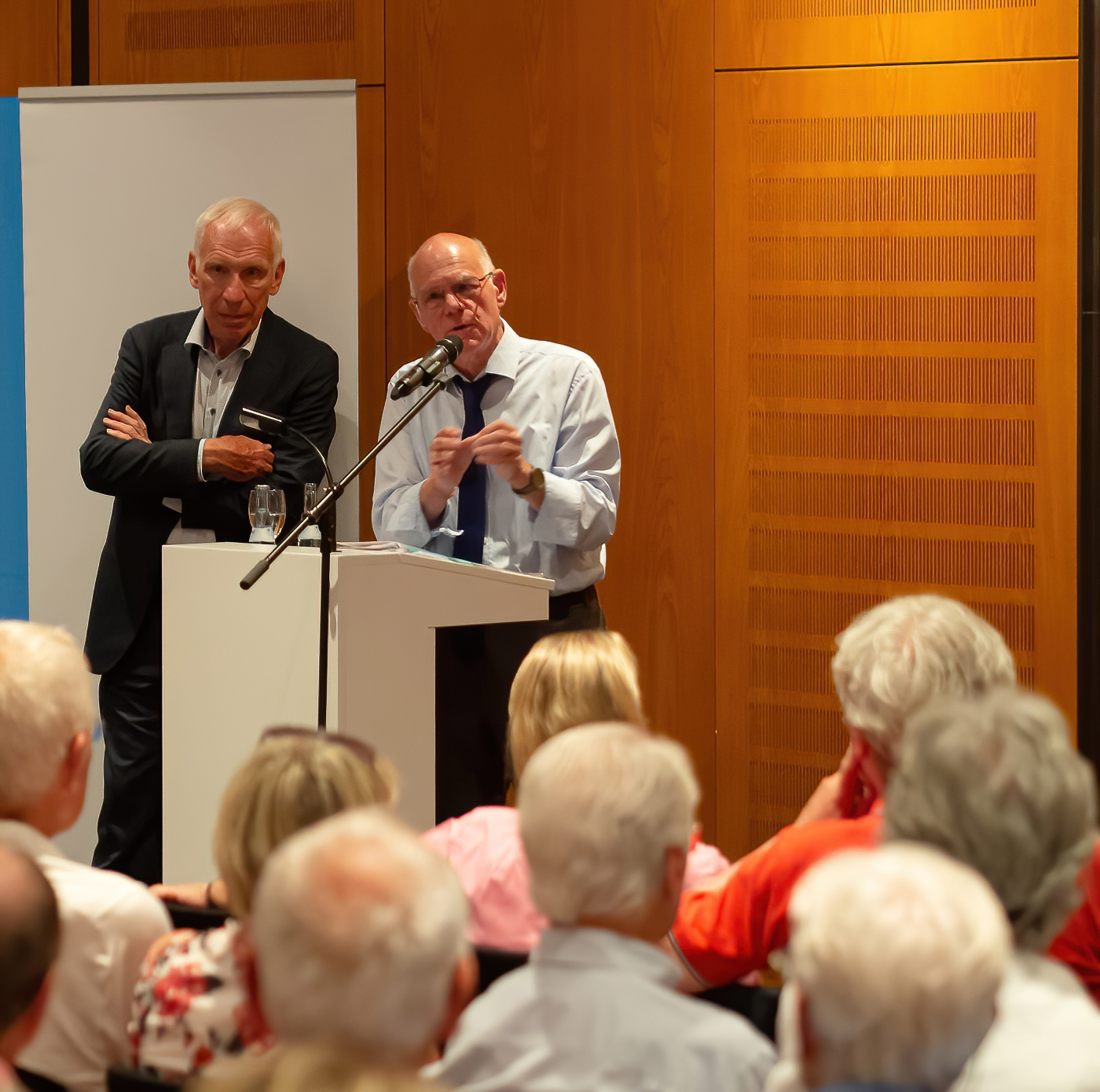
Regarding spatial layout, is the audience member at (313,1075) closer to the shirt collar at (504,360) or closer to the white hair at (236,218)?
the shirt collar at (504,360)

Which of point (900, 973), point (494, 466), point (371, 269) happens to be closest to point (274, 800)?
point (900, 973)

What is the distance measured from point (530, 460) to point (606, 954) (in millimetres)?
2649

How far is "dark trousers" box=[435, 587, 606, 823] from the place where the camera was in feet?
11.3

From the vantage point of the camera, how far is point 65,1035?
1839mm

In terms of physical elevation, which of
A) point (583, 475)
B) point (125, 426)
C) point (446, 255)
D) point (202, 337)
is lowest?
point (583, 475)

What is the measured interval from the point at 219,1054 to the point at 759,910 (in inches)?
28.5

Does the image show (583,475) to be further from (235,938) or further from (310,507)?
(235,938)

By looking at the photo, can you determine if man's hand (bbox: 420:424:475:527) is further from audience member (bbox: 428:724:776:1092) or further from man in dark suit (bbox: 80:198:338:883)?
audience member (bbox: 428:724:776:1092)

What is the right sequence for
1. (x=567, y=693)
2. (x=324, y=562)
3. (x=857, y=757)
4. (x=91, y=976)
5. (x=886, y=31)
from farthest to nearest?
(x=886, y=31), (x=324, y=562), (x=567, y=693), (x=857, y=757), (x=91, y=976)

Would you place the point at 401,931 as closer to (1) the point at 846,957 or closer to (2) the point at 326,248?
(1) the point at 846,957

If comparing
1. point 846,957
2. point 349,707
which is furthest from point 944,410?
point 846,957

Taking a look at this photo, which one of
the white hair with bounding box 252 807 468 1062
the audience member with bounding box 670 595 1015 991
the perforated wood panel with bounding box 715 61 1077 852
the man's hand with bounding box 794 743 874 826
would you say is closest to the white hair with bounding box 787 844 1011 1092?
the white hair with bounding box 252 807 468 1062

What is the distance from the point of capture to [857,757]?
2.27 meters

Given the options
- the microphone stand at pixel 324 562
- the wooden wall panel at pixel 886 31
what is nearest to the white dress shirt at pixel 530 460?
the microphone stand at pixel 324 562
